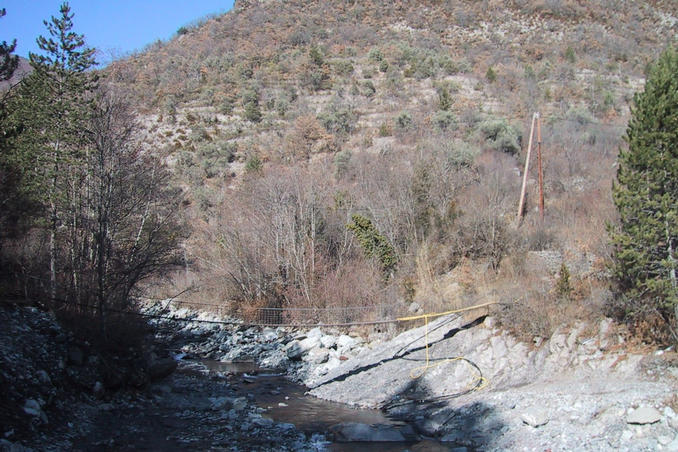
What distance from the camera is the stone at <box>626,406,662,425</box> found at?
7116 millimetres

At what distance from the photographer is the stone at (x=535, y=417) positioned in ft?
26.3

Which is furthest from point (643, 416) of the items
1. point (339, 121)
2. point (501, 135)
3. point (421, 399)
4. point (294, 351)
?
point (339, 121)

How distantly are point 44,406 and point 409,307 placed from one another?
36.7 feet

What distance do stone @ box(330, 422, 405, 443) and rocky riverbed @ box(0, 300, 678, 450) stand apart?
0.03m

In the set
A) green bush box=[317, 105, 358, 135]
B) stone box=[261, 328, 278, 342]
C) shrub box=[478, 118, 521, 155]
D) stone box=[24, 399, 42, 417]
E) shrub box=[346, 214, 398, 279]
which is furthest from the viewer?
green bush box=[317, 105, 358, 135]

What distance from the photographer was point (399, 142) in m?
35.7

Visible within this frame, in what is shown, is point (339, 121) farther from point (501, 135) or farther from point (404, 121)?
point (501, 135)

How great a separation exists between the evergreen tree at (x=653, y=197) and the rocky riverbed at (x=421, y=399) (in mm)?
1031

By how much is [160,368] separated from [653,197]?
459 inches

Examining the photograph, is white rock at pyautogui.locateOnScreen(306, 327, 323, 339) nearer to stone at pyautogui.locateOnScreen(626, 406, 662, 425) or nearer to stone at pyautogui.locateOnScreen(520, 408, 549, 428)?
stone at pyautogui.locateOnScreen(520, 408, 549, 428)

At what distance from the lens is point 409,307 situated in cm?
1655

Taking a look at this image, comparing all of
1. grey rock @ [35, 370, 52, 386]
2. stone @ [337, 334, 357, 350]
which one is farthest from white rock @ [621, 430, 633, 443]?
grey rock @ [35, 370, 52, 386]

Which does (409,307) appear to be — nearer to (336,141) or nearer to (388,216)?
(388,216)

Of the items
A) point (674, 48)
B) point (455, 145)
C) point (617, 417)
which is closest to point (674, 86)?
point (674, 48)
